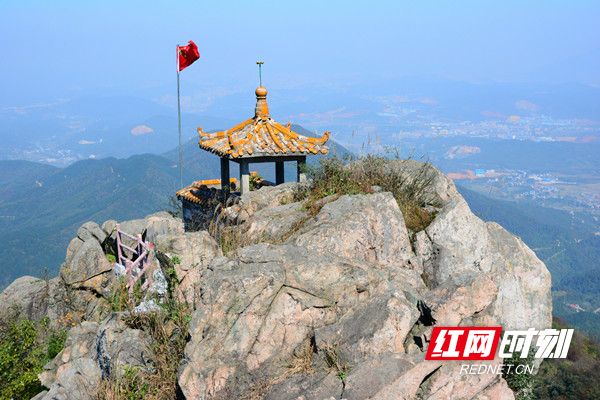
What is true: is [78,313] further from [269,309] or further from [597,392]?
[597,392]

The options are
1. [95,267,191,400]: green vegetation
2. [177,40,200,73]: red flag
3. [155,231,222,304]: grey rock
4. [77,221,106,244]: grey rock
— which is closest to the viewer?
[95,267,191,400]: green vegetation

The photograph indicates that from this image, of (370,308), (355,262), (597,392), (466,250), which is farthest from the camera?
(597,392)

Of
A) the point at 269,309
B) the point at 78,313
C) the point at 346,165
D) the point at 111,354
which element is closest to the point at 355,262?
the point at 269,309

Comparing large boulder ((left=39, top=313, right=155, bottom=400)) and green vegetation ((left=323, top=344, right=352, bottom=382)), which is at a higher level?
green vegetation ((left=323, top=344, right=352, bottom=382))

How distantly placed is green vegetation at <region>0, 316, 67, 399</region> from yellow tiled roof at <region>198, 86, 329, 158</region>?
6056 millimetres

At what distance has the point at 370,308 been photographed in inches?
223

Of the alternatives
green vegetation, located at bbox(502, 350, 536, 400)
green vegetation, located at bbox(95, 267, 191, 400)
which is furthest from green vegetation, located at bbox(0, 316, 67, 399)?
green vegetation, located at bbox(502, 350, 536, 400)

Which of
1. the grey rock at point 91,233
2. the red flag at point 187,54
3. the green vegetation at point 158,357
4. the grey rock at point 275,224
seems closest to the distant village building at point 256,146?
the grey rock at point 91,233

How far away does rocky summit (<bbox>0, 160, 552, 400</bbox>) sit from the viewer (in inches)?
199

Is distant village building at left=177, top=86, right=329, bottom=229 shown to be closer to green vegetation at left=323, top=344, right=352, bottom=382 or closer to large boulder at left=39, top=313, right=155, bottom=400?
large boulder at left=39, top=313, right=155, bottom=400

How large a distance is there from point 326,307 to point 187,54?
45.8 feet

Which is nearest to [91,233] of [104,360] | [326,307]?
[104,360]

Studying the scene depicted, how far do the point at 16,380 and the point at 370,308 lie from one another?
760cm

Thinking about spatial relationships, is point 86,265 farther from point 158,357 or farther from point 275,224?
point 158,357
